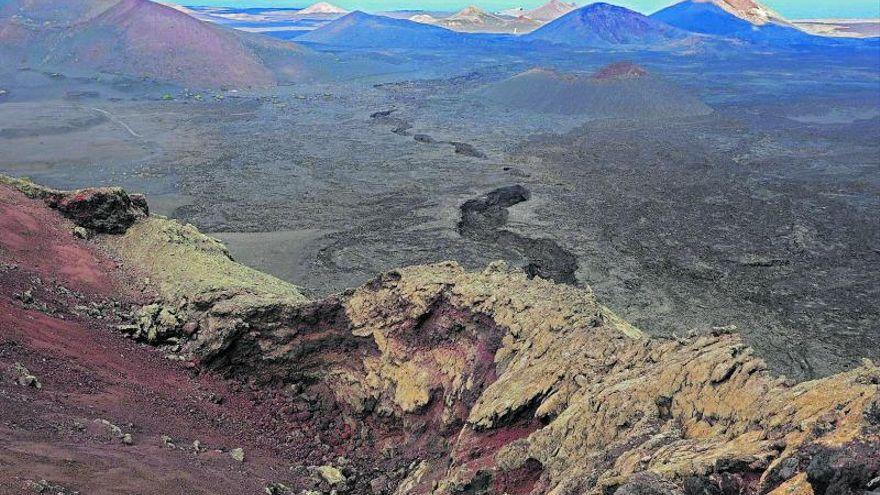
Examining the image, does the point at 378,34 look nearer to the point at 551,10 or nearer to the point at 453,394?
the point at 551,10

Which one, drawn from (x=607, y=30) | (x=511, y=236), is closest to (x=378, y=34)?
(x=607, y=30)

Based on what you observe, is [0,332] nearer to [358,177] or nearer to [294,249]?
[294,249]

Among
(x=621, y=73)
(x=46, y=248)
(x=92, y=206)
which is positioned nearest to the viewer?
(x=46, y=248)

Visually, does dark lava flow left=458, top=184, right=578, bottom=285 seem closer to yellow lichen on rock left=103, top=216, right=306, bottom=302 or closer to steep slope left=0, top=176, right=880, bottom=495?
yellow lichen on rock left=103, top=216, right=306, bottom=302

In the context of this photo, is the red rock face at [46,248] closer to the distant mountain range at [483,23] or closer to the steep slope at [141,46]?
the steep slope at [141,46]

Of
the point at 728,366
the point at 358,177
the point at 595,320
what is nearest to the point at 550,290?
the point at 595,320
